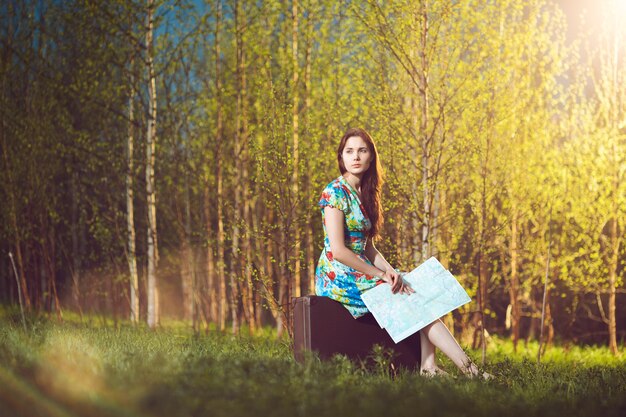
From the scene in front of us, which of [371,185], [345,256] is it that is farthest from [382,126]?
[345,256]

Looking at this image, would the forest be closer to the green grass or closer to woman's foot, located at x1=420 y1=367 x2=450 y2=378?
woman's foot, located at x1=420 y1=367 x2=450 y2=378

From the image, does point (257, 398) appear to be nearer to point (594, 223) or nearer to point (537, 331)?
point (594, 223)

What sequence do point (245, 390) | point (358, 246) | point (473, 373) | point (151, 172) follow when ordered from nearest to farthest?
point (245, 390)
point (473, 373)
point (358, 246)
point (151, 172)

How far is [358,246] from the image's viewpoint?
521 cm

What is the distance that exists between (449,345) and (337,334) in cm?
70

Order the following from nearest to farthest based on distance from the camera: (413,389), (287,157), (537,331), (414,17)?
(413,389)
(287,157)
(414,17)
(537,331)

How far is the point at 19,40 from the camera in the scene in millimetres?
12461

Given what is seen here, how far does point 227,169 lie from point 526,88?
4896 millimetres

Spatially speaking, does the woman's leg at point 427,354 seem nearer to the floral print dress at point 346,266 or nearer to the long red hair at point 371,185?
the floral print dress at point 346,266

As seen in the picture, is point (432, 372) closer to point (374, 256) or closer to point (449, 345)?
point (449, 345)

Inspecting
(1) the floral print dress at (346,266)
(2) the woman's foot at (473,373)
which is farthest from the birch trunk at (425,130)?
(2) the woman's foot at (473,373)

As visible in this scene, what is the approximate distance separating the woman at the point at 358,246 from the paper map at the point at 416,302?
0.07 metres

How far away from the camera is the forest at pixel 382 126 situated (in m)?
8.38

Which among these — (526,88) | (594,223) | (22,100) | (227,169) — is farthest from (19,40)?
(594,223)
